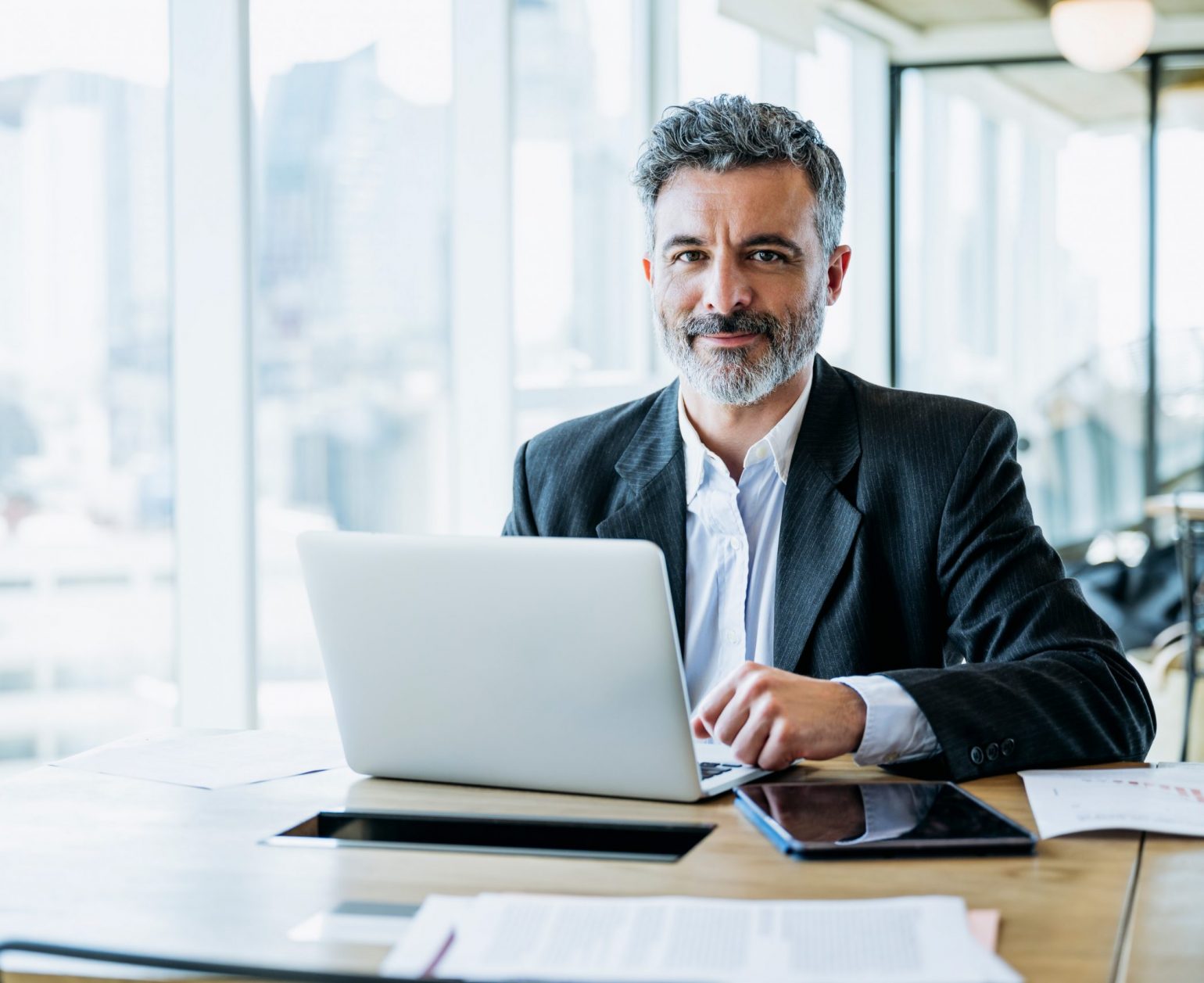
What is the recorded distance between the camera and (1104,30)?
5.30 metres

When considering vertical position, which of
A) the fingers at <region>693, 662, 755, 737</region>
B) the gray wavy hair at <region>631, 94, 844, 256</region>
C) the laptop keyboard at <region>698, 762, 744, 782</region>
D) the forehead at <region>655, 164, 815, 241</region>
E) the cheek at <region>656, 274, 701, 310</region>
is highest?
the gray wavy hair at <region>631, 94, 844, 256</region>

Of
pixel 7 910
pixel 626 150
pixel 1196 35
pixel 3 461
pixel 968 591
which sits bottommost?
pixel 7 910

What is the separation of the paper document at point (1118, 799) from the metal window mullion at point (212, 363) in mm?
1755

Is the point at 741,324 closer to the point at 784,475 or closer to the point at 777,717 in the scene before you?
the point at 784,475

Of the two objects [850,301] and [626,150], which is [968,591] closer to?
[626,150]

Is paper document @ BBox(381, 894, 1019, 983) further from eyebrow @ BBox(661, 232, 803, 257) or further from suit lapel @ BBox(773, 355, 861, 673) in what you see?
eyebrow @ BBox(661, 232, 803, 257)

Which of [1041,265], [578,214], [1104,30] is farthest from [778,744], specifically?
[1041,265]

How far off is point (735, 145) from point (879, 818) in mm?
1009

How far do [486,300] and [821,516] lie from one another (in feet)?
6.62

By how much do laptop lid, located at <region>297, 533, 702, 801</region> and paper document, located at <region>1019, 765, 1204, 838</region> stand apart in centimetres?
32

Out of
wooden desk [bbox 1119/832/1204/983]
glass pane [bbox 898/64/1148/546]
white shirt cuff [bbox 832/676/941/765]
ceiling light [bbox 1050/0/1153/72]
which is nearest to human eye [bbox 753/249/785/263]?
white shirt cuff [bbox 832/676/941/765]

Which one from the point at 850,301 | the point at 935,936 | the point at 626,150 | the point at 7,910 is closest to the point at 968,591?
the point at 935,936

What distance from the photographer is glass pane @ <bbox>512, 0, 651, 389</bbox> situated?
4.25m

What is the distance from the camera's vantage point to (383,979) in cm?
74
